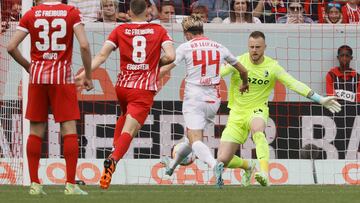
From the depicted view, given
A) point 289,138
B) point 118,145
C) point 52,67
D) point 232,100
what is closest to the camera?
point 52,67

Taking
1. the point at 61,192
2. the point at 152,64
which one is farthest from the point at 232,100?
the point at 61,192

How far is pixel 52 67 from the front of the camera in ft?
42.6

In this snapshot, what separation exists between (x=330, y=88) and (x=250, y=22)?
1.56m

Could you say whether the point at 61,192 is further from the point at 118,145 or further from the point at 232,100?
the point at 232,100

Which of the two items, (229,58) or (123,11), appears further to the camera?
(123,11)

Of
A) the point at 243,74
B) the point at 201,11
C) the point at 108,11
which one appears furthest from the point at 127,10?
the point at 243,74

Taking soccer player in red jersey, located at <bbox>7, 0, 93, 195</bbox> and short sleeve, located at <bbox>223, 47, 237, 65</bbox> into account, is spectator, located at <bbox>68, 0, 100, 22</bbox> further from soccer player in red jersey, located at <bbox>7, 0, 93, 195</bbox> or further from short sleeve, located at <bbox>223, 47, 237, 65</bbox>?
soccer player in red jersey, located at <bbox>7, 0, 93, 195</bbox>

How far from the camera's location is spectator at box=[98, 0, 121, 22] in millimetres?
19797

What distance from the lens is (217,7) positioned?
20766 millimetres

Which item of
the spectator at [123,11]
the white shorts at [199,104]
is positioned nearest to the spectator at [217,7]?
the spectator at [123,11]

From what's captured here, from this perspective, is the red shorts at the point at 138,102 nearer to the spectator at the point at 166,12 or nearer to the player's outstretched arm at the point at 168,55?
the player's outstretched arm at the point at 168,55

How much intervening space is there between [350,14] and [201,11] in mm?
2345

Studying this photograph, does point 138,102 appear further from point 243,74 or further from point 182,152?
point 182,152

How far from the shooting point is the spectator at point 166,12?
19969 millimetres
